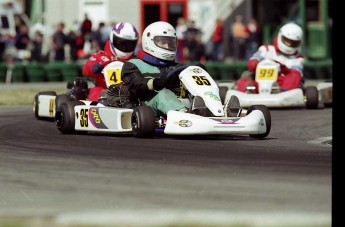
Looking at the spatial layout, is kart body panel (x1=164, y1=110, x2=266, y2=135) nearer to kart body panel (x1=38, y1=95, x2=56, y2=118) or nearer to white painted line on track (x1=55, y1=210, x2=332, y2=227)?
kart body panel (x1=38, y1=95, x2=56, y2=118)

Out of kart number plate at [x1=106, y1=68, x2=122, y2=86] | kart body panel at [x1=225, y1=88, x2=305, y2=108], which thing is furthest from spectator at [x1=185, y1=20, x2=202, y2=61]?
kart number plate at [x1=106, y1=68, x2=122, y2=86]

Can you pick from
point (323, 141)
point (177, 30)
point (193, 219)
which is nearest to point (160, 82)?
point (323, 141)

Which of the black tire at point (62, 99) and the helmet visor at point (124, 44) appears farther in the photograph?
the black tire at point (62, 99)

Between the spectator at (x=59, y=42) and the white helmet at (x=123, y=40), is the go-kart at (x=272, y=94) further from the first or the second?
the spectator at (x=59, y=42)

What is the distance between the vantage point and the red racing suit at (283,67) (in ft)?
58.1

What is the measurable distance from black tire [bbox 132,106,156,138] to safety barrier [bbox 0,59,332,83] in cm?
1576

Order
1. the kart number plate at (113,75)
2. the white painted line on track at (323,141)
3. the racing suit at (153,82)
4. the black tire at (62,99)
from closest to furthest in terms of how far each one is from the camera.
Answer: the white painted line on track at (323,141) → the racing suit at (153,82) → the kart number plate at (113,75) → the black tire at (62,99)

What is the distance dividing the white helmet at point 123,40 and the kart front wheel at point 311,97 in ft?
12.6

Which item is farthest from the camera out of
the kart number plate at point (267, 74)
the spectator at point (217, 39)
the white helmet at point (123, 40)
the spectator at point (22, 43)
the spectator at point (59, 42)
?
the spectator at point (217, 39)

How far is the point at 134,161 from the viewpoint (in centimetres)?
953

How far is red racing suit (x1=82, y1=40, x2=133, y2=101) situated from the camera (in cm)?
1403

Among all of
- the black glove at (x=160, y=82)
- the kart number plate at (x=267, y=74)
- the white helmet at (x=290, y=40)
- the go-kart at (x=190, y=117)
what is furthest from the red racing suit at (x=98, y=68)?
the white helmet at (x=290, y=40)

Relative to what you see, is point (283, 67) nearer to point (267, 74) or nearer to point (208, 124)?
point (267, 74)

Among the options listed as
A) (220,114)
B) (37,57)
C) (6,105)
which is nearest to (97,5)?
(37,57)
